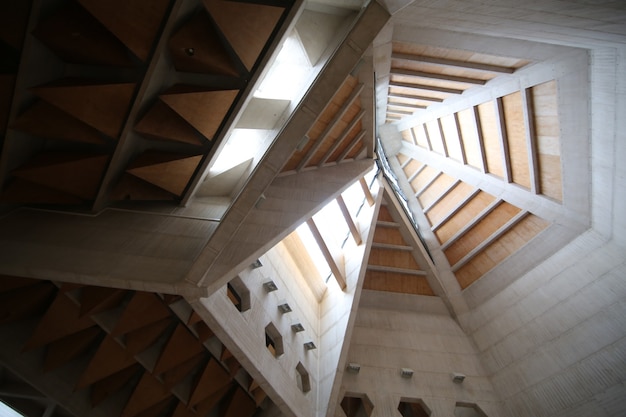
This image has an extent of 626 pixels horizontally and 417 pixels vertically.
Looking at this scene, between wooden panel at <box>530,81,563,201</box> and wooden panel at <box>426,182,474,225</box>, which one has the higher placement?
wooden panel at <box>426,182,474,225</box>

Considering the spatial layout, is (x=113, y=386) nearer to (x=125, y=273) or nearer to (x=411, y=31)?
(x=125, y=273)

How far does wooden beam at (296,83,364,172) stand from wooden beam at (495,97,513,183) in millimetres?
4295

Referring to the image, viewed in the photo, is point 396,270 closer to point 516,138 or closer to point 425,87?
point 516,138

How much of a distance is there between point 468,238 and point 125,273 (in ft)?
37.1

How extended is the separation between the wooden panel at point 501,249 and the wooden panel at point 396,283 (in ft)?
4.25

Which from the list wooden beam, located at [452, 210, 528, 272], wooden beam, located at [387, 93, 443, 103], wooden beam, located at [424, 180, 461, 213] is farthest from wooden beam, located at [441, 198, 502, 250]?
wooden beam, located at [387, 93, 443, 103]

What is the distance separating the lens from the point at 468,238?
41.8ft

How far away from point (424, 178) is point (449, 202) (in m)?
1.99

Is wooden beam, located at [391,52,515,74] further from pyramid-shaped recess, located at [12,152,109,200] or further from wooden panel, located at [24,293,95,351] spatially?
wooden panel, located at [24,293,95,351]

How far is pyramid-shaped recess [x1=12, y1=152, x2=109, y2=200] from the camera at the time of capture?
5.23 metres

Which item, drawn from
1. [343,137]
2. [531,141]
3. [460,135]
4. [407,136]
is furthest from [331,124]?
[407,136]

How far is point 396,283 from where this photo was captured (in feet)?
43.2

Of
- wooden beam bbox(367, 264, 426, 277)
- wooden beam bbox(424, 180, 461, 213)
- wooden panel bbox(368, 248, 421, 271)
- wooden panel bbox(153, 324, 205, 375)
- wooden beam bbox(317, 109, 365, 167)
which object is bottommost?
wooden panel bbox(153, 324, 205, 375)

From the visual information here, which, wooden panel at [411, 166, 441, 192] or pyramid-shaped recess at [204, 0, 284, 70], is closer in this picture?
pyramid-shaped recess at [204, 0, 284, 70]
